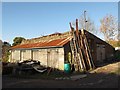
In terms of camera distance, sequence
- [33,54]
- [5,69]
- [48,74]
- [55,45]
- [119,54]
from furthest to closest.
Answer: [119,54] < [33,54] < [5,69] < [55,45] < [48,74]

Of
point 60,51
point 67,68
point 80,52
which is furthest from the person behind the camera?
point 60,51

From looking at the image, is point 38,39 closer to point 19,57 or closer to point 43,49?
point 19,57

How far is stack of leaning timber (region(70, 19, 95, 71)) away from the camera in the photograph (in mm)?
22334

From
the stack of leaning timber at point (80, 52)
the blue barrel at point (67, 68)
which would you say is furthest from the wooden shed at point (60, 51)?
the blue barrel at point (67, 68)

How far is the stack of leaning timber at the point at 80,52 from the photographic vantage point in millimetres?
22334

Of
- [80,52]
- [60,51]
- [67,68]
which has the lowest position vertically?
[67,68]

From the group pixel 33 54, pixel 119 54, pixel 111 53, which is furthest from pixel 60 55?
pixel 119 54

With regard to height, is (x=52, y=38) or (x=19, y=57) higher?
(x=52, y=38)

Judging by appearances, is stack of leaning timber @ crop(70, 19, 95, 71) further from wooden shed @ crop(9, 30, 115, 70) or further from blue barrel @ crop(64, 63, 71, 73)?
blue barrel @ crop(64, 63, 71, 73)

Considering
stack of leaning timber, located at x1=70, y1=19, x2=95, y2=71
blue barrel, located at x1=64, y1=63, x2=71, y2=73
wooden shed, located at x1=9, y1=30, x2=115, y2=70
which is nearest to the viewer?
blue barrel, located at x1=64, y1=63, x2=71, y2=73

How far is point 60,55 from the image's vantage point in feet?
76.6

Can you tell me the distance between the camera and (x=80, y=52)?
74.5ft

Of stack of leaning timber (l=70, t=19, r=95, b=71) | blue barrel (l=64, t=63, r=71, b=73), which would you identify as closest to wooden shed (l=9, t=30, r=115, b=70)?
stack of leaning timber (l=70, t=19, r=95, b=71)

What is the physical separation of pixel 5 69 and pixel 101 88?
49.1 feet
